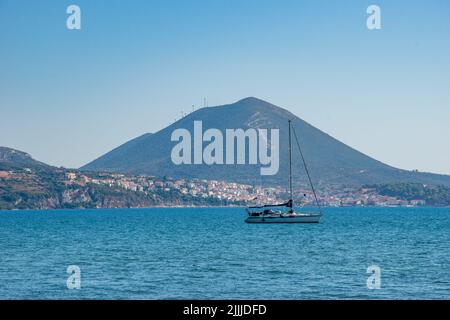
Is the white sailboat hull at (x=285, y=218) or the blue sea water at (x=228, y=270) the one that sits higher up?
the white sailboat hull at (x=285, y=218)

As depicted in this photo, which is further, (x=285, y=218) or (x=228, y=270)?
(x=285, y=218)

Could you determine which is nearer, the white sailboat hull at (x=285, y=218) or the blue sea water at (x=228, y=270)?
the blue sea water at (x=228, y=270)

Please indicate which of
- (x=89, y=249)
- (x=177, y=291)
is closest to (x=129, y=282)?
(x=177, y=291)

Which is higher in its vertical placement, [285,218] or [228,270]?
[285,218]

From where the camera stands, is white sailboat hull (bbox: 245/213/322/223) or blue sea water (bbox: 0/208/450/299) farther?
white sailboat hull (bbox: 245/213/322/223)

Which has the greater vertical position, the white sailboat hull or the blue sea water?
the white sailboat hull
